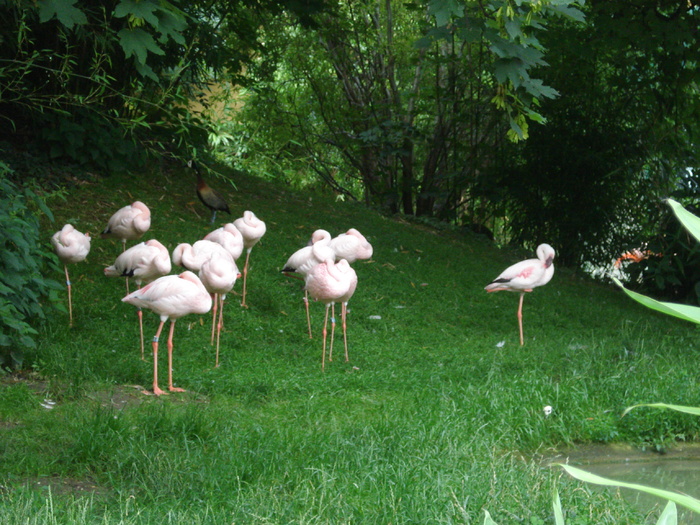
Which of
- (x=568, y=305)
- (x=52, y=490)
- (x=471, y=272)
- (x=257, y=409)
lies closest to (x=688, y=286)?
(x=568, y=305)

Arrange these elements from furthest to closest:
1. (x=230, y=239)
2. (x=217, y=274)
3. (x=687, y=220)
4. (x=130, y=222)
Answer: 1. (x=130, y=222)
2. (x=230, y=239)
3. (x=217, y=274)
4. (x=687, y=220)

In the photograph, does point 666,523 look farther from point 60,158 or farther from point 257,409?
point 60,158

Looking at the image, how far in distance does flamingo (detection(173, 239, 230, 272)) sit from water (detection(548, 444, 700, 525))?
10.4 ft

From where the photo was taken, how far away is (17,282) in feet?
17.0

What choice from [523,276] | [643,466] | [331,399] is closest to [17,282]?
[331,399]

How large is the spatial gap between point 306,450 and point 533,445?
1486mm

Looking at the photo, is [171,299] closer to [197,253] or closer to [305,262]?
[197,253]

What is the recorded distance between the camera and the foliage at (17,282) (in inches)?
198

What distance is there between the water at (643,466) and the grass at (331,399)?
4.1 inches

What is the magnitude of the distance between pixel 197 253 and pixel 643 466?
12.2 ft

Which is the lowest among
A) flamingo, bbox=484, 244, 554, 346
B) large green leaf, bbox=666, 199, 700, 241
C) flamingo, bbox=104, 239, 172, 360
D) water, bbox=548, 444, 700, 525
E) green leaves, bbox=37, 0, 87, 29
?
water, bbox=548, 444, 700, 525

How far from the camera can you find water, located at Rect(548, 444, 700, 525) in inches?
166

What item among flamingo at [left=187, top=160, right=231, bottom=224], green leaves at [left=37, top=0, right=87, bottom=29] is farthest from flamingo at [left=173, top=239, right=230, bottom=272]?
flamingo at [left=187, top=160, right=231, bottom=224]

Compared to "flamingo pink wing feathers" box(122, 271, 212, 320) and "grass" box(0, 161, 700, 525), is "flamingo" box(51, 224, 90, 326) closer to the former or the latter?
"grass" box(0, 161, 700, 525)
